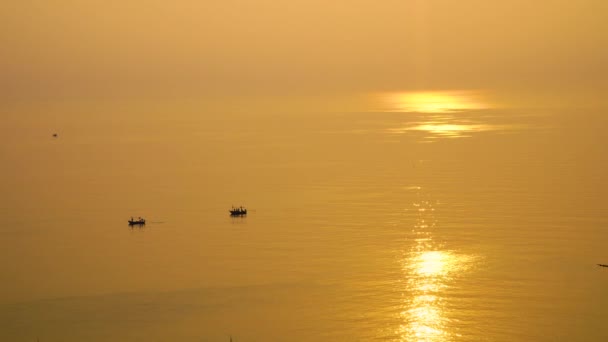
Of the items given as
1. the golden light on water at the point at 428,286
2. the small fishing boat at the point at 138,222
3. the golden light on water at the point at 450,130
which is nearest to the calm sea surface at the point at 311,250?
the golden light on water at the point at 428,286

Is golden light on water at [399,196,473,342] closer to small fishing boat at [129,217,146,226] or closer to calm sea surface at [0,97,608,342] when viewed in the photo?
calm sea surface at [0,97,608,342]

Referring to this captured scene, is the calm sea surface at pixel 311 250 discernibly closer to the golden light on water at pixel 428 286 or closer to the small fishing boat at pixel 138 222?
the golden light on water at pixel 428 286

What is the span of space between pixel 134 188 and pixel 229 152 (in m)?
43.7

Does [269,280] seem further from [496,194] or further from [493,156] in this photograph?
[493,156]

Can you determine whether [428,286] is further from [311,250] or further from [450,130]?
[450,130]

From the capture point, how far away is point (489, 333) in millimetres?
43500

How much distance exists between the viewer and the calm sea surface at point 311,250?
45969 millimetres

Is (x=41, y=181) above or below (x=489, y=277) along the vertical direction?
above

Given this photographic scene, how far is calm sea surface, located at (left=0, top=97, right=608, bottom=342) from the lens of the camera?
4597 cm

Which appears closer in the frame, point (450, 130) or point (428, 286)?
point (428, 286)

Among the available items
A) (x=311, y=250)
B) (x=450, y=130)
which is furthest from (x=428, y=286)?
(x=450, y=130)

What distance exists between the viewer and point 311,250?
6150 cm

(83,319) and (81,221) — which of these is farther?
(81,221)


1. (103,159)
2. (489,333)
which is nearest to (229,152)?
(103,159)
